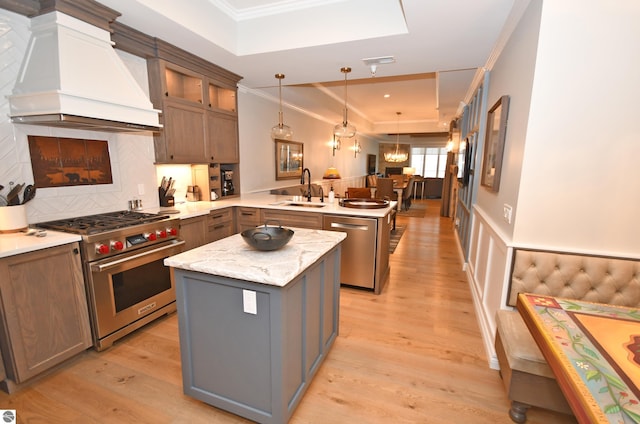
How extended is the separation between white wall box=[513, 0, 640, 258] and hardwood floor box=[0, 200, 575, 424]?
43.0 inches

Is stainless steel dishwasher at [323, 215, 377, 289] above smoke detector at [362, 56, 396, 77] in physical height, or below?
below

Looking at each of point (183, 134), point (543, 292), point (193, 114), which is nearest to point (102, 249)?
point (183, 134)

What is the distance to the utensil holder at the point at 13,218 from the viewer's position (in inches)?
76.3

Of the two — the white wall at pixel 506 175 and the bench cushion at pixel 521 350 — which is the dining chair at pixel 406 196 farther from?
the bench cushion at pixel 521 350

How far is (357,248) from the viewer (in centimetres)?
325

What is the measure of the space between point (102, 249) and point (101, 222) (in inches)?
13.4

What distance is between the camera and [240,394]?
1.62 m

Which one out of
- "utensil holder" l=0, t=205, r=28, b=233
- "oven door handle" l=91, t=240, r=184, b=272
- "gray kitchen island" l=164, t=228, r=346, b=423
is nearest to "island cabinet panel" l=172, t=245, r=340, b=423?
"gray kitchen island" l=164, t=228, r=346, b=423

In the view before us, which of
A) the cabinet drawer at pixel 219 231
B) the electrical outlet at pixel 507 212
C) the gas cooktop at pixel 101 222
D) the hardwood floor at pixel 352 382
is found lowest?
the hardwood floor at pixel 352 382

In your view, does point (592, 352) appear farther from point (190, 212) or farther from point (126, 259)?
point (190, 212)

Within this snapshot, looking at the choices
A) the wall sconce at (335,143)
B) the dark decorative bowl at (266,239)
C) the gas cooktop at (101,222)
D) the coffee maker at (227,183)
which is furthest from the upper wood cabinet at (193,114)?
the wall sconce at (335,143)

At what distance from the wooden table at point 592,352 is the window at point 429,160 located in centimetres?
1274

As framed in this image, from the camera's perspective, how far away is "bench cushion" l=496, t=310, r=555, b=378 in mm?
1586

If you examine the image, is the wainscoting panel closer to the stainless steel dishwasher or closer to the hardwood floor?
the hardwood floor
